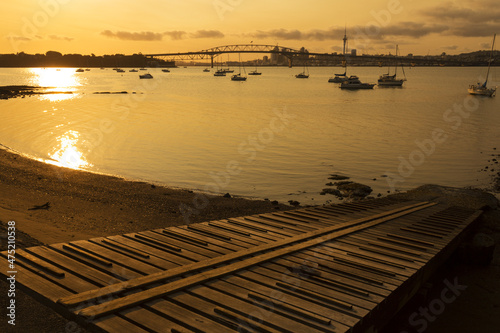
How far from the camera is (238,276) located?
5344 millimetres

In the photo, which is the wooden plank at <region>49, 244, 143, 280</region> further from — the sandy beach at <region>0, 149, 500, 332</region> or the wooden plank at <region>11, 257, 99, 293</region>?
the sandy beach at <region>0, 149, 500, 332</region>

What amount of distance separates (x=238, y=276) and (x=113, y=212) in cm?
824

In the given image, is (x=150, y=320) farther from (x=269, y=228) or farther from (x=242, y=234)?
(x=269, y=228)

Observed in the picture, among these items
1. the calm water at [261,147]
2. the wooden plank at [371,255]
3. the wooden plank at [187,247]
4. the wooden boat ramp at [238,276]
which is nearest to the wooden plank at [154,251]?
the wooden boat ramp at [238,276]

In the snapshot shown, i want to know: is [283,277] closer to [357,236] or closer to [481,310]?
[357,236]

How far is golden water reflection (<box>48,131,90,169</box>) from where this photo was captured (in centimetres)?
2108

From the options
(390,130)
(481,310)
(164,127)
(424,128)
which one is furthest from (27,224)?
(424,128)

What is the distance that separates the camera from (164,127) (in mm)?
36344

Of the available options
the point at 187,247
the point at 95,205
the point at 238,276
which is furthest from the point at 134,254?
the point at 95,205

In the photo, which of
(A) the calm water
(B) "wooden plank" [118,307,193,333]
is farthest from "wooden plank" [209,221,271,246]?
(A) the calm water

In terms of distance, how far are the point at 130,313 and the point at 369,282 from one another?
310cm

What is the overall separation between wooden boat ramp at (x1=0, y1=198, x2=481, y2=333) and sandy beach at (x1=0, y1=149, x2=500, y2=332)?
41.2 inches

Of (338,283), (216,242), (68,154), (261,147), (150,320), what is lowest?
(261,147)

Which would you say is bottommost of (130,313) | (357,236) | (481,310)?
(481,310)
